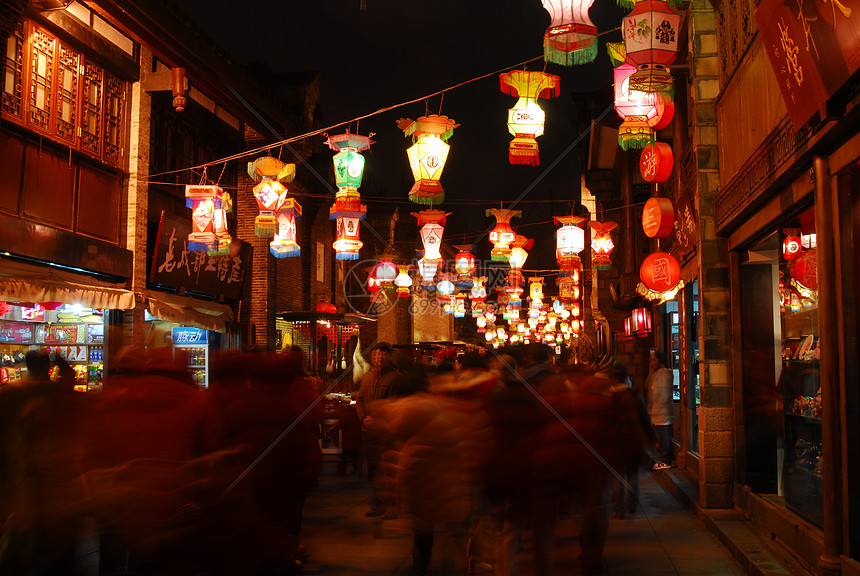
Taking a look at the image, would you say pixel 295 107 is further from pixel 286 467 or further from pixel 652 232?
pixel 286 467

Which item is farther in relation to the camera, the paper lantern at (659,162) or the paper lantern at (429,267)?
the paper lantern at (429,267)

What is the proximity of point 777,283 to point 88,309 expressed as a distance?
13136 mm

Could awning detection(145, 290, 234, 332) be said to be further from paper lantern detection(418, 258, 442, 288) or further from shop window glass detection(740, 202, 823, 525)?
shop window glass detection(740, 202, 823, 525)

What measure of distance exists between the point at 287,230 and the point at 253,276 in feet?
21.5

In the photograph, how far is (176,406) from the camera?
5.17m

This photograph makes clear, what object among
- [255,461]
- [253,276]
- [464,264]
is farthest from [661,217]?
[464,264]

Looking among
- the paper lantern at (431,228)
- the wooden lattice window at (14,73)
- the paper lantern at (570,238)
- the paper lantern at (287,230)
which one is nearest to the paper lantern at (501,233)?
the paper lantern at (431,228)

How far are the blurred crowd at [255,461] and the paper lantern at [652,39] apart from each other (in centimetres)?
396

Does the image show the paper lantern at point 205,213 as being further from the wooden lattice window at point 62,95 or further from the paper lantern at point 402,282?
the paper lantern at point 402,282

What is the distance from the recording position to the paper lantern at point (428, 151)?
13398mm

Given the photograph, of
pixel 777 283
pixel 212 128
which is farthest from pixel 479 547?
pixel 212 128

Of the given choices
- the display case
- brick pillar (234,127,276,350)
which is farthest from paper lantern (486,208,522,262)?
the display case

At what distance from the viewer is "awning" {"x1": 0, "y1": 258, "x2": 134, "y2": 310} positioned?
1173 centimetres

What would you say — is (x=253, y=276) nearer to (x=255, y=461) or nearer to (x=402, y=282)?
(x=402, y=282)
